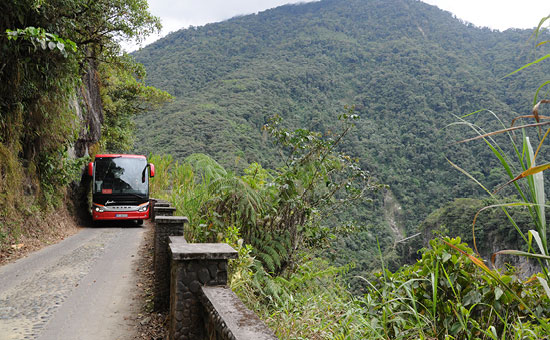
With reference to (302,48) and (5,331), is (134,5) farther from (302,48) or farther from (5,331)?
(302,48)

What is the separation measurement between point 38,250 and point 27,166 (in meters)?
2.56

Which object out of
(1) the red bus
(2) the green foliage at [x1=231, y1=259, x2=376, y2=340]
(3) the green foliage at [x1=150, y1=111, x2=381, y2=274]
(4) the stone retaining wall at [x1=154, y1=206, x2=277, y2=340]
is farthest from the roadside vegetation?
(4) the stone retaining wall at [x1=154, y1=206, x2=277, y2=340]

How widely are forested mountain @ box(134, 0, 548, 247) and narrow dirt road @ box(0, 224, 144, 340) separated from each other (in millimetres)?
14844

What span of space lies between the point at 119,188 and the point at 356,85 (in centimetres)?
7185

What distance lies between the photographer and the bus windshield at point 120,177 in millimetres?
12430

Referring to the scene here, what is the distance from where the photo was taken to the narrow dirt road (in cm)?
364

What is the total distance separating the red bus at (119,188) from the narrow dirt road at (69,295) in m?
4.69

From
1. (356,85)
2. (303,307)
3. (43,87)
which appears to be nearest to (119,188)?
(43,87)

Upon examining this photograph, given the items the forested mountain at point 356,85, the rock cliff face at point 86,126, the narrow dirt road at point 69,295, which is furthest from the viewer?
the forested mountain at point 356,85

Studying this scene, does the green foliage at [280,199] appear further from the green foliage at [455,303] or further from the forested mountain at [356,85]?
the forested mountain at [356,85]

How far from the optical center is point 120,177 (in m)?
12.7

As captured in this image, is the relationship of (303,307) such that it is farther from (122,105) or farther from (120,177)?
(122,105)

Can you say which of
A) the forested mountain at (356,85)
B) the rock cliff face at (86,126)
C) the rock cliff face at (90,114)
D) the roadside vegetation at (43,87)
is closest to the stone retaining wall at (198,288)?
the roadside vegetation at (43,87)

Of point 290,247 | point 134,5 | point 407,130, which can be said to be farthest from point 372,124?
point 290,247
